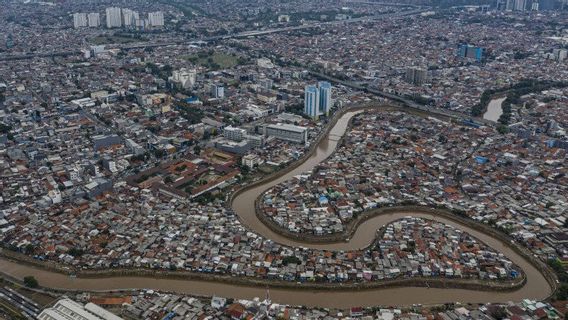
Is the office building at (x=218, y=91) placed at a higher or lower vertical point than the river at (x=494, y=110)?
higher

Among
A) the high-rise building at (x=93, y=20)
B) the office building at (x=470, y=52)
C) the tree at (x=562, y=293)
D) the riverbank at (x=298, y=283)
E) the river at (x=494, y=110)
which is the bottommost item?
the riverbank at (x=298, y=283)

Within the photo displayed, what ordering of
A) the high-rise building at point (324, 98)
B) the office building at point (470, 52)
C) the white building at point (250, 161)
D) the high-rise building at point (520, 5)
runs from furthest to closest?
1. the high-rise building at point (520, 5)
2. the office building at point (470, 52)
3. the high-rise building at point (324, 98)
4. the white building at point (250, 161)

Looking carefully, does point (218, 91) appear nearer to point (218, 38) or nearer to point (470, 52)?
point (218, 38)

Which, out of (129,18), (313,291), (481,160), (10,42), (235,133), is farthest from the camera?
(129,18)

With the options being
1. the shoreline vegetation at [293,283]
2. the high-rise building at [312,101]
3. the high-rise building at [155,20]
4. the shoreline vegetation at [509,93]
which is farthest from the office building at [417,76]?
the high-rise building at [155,20]

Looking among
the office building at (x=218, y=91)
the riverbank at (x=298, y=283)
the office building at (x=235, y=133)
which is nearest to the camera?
the riverbank at (x=298, y=283)

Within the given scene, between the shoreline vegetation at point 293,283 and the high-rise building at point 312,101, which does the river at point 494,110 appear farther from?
the shoreline vegetation at point 293,283

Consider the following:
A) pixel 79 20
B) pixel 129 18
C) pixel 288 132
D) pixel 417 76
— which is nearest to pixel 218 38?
pixel 129 18

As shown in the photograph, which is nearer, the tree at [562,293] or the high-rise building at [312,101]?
the tree at [562,293]
